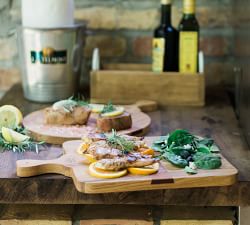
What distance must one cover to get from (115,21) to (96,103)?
0.30 meters

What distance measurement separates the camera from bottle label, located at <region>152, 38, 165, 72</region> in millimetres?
1475

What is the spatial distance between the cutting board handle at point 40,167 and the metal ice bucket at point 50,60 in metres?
0.48

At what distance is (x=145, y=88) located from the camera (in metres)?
1.46

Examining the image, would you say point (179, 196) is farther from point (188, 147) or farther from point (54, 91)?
point (54, 91)

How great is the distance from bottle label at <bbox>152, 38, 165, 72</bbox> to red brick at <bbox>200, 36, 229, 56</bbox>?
22 cm

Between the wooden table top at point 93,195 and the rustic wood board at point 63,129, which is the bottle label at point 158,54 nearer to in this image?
the rustic wood board at point 63,129

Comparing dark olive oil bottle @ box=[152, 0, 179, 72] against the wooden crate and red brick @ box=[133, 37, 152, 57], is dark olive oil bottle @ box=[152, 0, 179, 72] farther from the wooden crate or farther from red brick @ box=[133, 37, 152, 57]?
red brick @ box=[133, 37, 152, 57]

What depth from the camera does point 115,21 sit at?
1.66 meters

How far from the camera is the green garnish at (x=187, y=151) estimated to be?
0.98 metres

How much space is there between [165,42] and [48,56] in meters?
0.28

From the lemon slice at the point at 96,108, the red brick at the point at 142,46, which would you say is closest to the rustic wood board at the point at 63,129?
the lemon slice at the point at 96,108

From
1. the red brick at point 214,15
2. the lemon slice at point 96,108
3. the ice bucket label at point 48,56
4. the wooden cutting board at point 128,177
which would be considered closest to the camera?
the wooden cutting board at point 128,177

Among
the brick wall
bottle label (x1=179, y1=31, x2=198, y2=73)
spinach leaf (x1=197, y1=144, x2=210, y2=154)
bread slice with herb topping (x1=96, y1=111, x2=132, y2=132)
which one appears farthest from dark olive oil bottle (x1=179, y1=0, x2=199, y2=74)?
spinach leaf (x1=197, y1=144, x2=210, y2=154)

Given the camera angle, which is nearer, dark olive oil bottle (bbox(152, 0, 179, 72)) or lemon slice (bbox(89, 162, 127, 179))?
lemon slice (bbox(89, 162, 127, 179))
